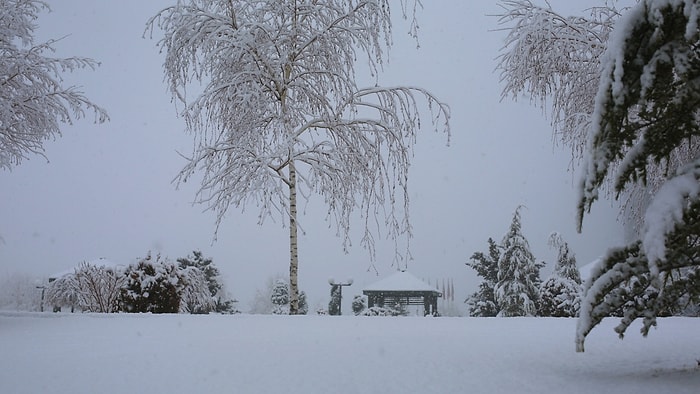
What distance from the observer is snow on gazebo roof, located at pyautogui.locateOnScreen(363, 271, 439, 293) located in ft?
97.3

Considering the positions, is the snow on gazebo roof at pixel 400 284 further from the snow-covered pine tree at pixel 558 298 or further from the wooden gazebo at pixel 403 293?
the snow-covered pine tree at pixel 558 298

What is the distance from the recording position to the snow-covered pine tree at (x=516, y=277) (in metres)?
24.3

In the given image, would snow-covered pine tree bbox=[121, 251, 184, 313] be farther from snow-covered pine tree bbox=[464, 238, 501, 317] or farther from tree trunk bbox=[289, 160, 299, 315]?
snow-covered pine tree bbox=[464, 238, 501, 317]

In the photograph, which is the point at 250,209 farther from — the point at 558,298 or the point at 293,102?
the point at 558,298

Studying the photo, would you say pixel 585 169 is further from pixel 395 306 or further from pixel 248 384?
pixel 395 306

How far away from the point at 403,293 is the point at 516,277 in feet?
24.1

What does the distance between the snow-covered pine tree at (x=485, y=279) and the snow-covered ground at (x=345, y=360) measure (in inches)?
858

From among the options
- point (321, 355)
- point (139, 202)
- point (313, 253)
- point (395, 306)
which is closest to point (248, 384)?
point (321, 355)

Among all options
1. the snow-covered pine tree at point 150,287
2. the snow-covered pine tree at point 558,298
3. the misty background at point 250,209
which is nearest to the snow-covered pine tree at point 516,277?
the misty background at point 250,209

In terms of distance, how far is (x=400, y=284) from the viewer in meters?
30.4

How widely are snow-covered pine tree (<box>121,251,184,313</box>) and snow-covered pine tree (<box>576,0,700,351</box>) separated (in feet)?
29.3

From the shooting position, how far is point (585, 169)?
2.53 metres

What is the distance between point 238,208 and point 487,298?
2071 centimetres

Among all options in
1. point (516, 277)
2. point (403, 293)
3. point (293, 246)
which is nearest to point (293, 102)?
point (293, 246)
